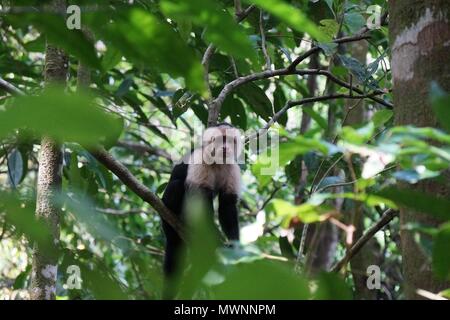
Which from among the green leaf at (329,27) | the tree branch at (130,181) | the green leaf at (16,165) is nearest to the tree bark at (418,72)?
the tree branch at (130,181)

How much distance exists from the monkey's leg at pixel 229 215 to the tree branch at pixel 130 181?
3.12 ft

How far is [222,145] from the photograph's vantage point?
3143 mm

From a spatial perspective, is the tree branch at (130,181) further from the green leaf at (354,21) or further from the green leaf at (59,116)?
the green leaf at (59,116)

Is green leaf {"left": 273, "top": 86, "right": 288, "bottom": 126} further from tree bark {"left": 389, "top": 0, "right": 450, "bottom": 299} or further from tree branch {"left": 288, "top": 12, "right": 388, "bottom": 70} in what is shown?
tree bark {"left": 389, "top": 0, "right": 450, "bottom": 299}

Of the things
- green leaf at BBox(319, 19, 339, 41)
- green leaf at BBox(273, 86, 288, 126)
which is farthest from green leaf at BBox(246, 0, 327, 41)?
green leaf at BBox(273, 86, 288, 126)

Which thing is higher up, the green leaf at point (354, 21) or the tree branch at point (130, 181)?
the green leaf at point (354, 21)

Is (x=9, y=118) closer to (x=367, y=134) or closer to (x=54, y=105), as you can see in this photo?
(x=54, y=105)

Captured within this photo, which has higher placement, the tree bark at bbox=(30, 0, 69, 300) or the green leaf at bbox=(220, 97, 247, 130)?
the green leaf at bbox=(220, 97, 247, 130)

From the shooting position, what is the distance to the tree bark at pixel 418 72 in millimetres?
1119

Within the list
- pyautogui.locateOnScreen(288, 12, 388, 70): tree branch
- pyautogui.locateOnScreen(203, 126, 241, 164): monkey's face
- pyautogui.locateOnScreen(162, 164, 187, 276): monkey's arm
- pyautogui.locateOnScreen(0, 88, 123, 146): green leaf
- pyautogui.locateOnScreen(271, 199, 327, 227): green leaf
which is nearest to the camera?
pyautogui.locateOnScreen(0, 88, 123, 146): green leaf

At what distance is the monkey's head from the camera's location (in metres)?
3.04

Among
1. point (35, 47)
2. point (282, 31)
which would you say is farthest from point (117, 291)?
point (282, 31)

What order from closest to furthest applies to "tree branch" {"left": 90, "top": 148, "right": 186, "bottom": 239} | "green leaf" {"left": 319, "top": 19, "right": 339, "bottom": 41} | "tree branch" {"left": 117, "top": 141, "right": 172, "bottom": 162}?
1. "tree branch" {"left": 90, "top": 148, "right": 186, "bottom": 239}
2. "green leaf" {"left": 319, "top": 19, "right": 339, "bottom": 41}
3. "tree branch" {"left": 117, "top": 141, "right": 172, "bottom": 162}

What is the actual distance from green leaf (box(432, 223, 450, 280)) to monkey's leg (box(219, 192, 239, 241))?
2.77 meters
